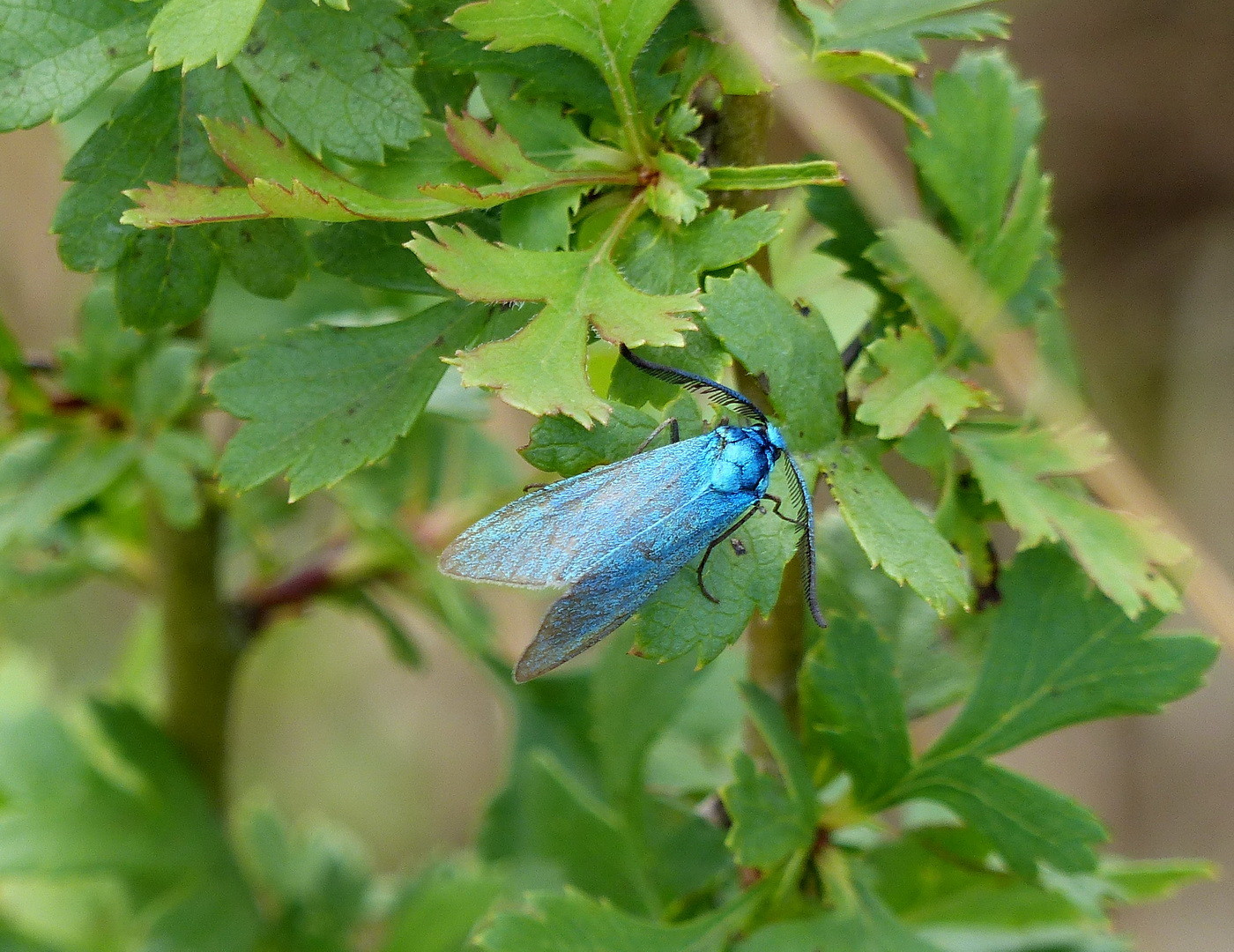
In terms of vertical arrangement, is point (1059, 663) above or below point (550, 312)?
below

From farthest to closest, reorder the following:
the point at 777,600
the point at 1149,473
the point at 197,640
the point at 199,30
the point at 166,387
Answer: the point at 1149,473 → the point at 197,640 → the point at 166,387 → the point at 777,600 → the point at 199,30

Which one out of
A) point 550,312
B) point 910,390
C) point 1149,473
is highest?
point 550,312

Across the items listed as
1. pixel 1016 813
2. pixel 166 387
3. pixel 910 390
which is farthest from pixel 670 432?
pixel 166 387

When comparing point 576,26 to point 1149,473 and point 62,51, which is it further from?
point 1149,473

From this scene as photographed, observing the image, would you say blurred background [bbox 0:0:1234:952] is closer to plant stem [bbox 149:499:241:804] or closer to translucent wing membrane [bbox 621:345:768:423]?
plant stem [bbox 149:499:241:804]

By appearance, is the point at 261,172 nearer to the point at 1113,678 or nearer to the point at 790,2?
the point at 790,2

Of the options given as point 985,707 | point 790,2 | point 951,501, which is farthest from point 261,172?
point 985,707

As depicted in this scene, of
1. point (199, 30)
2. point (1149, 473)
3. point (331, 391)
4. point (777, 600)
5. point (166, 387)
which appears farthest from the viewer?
point (1149, 473)

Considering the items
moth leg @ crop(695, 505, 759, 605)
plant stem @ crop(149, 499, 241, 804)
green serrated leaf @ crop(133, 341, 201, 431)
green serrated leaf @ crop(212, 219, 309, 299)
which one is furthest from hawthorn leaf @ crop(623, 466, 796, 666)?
plant stem @ crop(149, 499, 241, 804)
